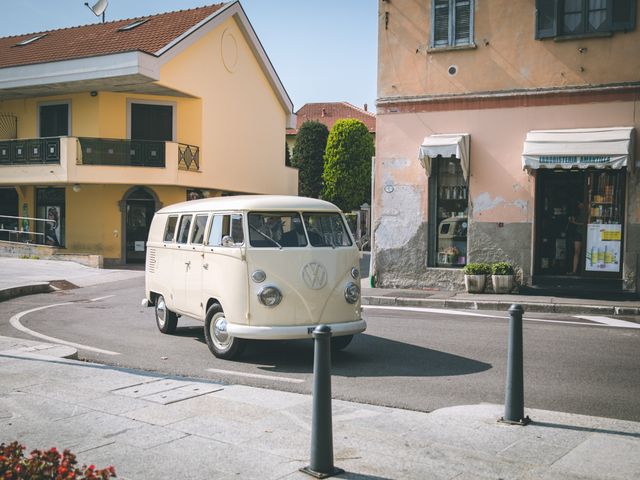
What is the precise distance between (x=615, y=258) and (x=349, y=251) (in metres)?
9.07

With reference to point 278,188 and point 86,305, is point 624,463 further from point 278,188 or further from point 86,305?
point 278,188

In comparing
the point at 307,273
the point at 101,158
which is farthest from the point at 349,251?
the point at 101,158

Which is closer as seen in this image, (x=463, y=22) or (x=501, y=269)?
(x=501, y=269)

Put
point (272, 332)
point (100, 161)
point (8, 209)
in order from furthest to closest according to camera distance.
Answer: point (8, 209) → point (100, 161) → point (272, 332)

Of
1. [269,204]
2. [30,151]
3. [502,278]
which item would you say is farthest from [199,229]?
[30,151]

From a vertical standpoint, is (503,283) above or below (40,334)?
above

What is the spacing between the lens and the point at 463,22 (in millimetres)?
16531

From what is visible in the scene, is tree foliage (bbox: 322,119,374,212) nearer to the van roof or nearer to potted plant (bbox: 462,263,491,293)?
potted plant (bbox: 462,263,491,293)

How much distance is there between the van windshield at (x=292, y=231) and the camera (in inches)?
337

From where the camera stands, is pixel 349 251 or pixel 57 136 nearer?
pixel 349 251

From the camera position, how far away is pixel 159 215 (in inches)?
447

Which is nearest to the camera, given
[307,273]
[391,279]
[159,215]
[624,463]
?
[624,463]

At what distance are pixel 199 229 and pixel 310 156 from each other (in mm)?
44502

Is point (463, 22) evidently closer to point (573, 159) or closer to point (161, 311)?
point (573, 159)
